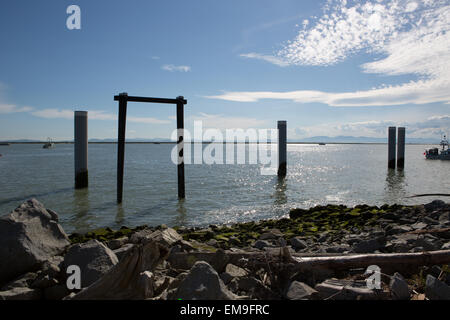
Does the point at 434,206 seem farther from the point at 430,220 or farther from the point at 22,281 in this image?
the point at 22,281

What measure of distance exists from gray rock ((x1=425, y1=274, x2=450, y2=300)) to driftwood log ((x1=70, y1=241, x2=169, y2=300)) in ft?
9.81

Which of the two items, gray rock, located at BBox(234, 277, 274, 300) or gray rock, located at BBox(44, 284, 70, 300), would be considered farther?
gray rock, located at BBox(44, 284, 70, 300)

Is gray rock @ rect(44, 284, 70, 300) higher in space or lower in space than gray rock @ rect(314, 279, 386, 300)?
lower

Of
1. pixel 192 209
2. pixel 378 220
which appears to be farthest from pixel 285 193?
pixel 378 220

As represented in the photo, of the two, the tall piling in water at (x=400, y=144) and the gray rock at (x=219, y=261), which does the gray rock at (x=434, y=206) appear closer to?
the gray rock at (x=219, y=261)

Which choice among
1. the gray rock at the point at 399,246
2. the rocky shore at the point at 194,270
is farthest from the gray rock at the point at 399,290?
the gray rock at the point at 399,246

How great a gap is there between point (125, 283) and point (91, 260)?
799 mm

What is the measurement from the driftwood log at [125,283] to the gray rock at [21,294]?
0.72 metres

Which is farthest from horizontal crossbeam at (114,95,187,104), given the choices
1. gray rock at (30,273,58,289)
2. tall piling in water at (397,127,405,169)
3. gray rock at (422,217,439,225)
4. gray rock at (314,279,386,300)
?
tall piling in water at (397,127,405,169)

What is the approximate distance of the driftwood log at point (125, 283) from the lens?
295cm

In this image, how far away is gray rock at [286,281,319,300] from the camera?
2953 millimetres

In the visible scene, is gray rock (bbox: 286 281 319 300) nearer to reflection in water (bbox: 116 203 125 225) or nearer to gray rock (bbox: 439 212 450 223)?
gray rock (bbox: 439 212 450 223)

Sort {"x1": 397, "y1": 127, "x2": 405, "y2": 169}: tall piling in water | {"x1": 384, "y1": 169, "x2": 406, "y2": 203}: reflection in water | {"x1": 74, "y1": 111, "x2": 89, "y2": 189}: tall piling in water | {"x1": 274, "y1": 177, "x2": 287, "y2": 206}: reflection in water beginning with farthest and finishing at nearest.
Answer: {"x1": 397, "y1": 127, "x2": 405, "y2": 169}: tall piling in water, {"x1": 74, "y1": 111, "x2": 89, "y2": 189}: tall piling in water, {"x1": 384, "y1": 169, "x2": 406, "y2": 203}: reflection in water, {"x1": 274, "y1": 177, "x2": 287, "y2": 206}: reflection in water
